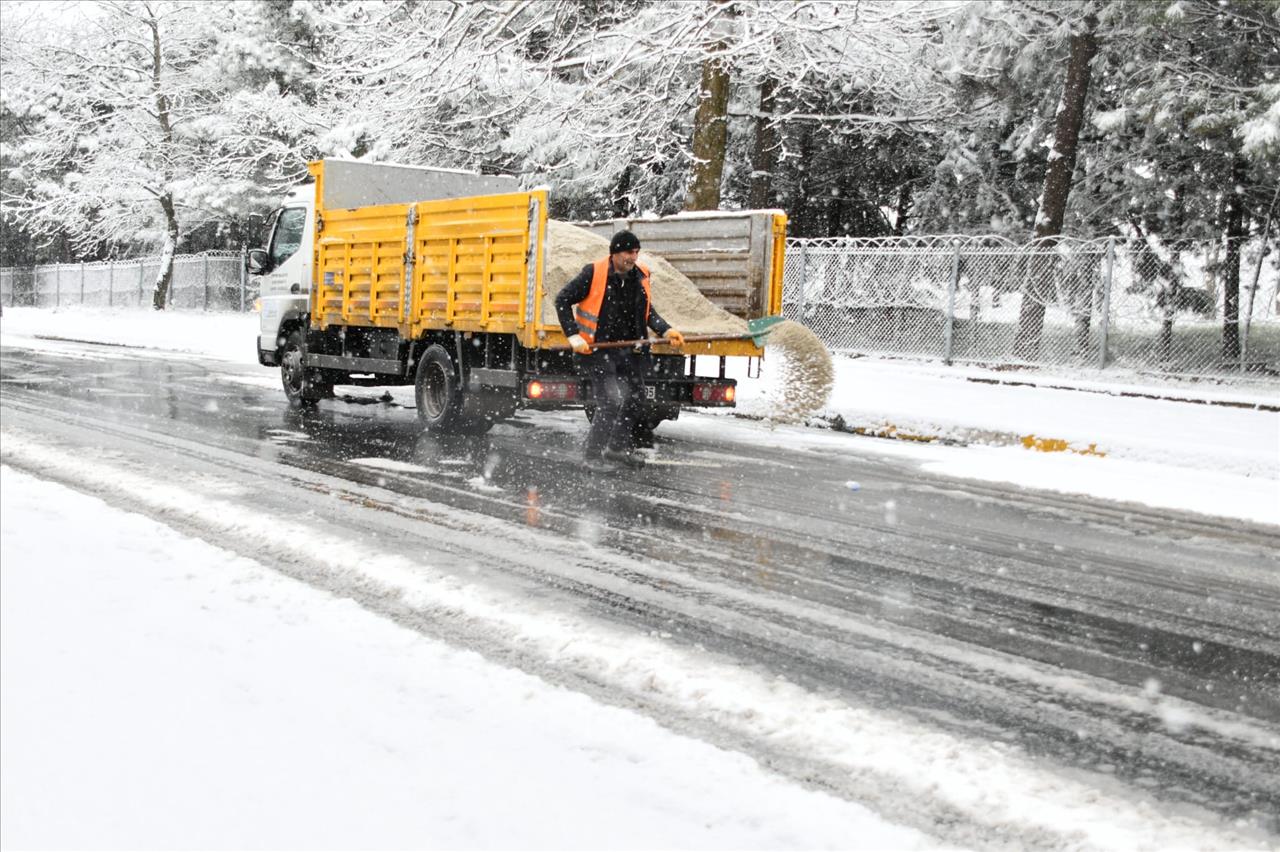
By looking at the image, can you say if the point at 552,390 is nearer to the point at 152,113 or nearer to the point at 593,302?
the point at 593,302

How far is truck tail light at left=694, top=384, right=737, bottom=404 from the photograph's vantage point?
11156 millimetres

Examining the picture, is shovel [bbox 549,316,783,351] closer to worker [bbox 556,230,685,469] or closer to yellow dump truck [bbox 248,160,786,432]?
yellow dump truck [bbox 248,160,786,432]

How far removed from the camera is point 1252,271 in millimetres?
21750

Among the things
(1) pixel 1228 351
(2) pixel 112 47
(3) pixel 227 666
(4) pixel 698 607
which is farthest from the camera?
(2) pixel 112 47

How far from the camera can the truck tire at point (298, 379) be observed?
45.5 feet

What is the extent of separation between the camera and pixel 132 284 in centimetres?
4428

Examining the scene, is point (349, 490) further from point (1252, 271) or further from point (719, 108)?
point (1252, 271)

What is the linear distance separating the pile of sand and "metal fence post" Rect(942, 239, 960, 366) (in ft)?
22.2

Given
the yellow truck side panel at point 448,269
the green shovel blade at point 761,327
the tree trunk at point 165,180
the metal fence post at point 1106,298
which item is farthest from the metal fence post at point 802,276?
the tree trunk at point 165,180

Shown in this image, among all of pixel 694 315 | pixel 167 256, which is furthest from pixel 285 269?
pixel 167 256

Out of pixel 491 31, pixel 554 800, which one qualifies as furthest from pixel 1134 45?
pixel 554 800

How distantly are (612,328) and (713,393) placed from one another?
5.79 ft

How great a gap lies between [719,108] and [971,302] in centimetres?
493

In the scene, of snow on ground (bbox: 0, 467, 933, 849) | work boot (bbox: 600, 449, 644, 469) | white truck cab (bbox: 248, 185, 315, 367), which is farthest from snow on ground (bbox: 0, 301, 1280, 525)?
snow on ground (bbox: 0, 467, 933, 849)
